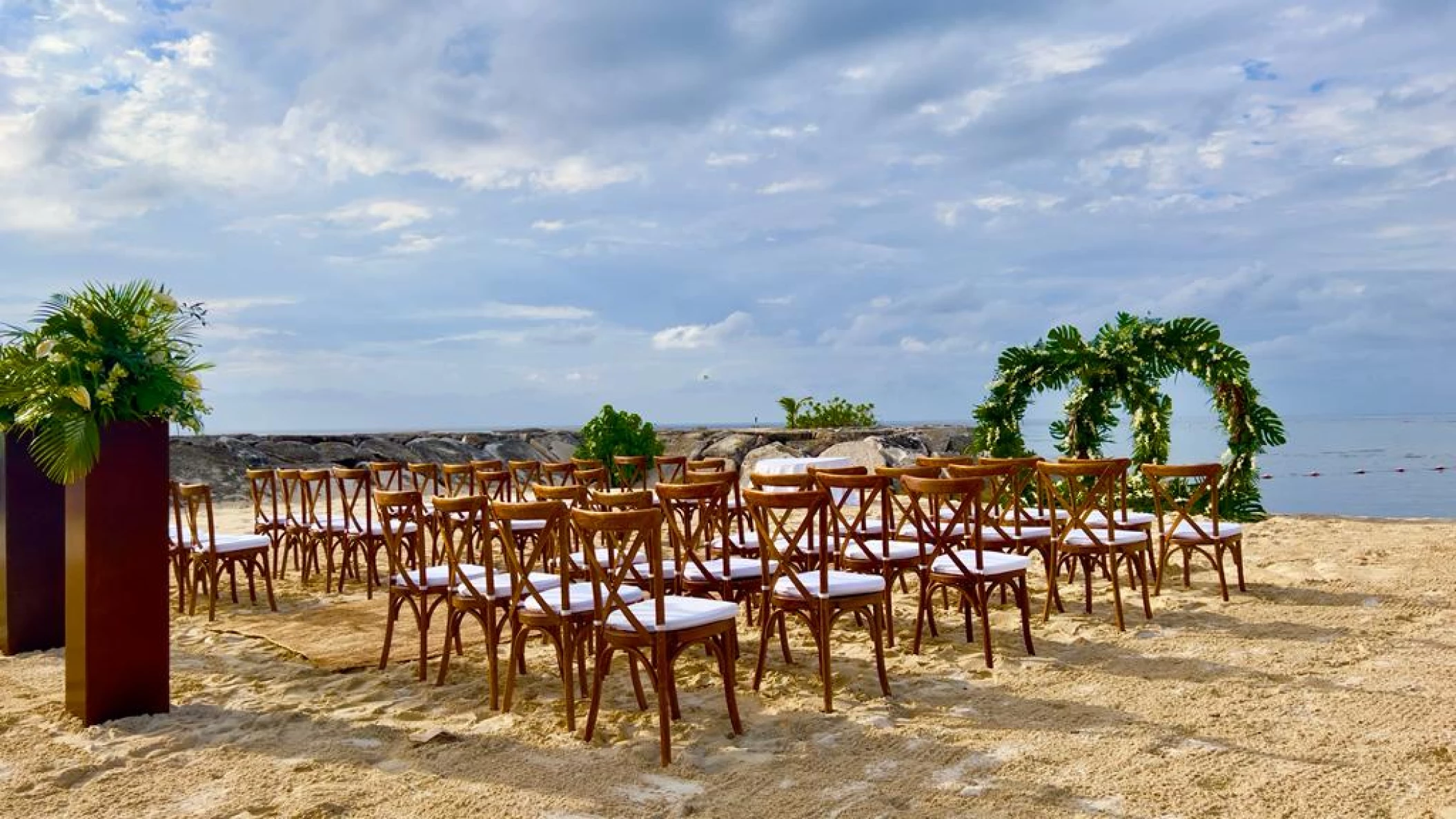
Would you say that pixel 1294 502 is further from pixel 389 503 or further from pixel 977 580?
pixel 389 503

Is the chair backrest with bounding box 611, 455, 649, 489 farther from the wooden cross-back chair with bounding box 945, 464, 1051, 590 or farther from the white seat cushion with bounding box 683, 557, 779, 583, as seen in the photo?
the wooden cross-back chair with bounding box 945, 464, 1051, 590

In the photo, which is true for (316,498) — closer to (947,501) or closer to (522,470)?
(522,470)

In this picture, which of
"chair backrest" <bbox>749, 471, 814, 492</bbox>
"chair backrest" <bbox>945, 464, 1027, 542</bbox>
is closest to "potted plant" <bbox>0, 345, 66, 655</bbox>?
"chair backrest" <bbox>749, 471, 814, 492</bbox>

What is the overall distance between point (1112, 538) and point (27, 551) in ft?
19.0

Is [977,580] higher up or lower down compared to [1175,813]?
higher up

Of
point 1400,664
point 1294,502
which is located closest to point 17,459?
point 1400,664

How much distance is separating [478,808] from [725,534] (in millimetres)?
1857

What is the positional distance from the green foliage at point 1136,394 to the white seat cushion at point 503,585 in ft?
21.2

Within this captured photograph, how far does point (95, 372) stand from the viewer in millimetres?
4176

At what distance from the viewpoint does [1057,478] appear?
31.3ft

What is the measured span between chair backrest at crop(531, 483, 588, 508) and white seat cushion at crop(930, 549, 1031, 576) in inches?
70.2

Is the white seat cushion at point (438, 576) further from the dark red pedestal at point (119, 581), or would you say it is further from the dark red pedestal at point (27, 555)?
the dark red pedestal at point (27, 555)

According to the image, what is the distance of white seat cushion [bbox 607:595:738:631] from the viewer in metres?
3.56

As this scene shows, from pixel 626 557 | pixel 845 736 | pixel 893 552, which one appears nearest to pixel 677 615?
pixel 626 557
